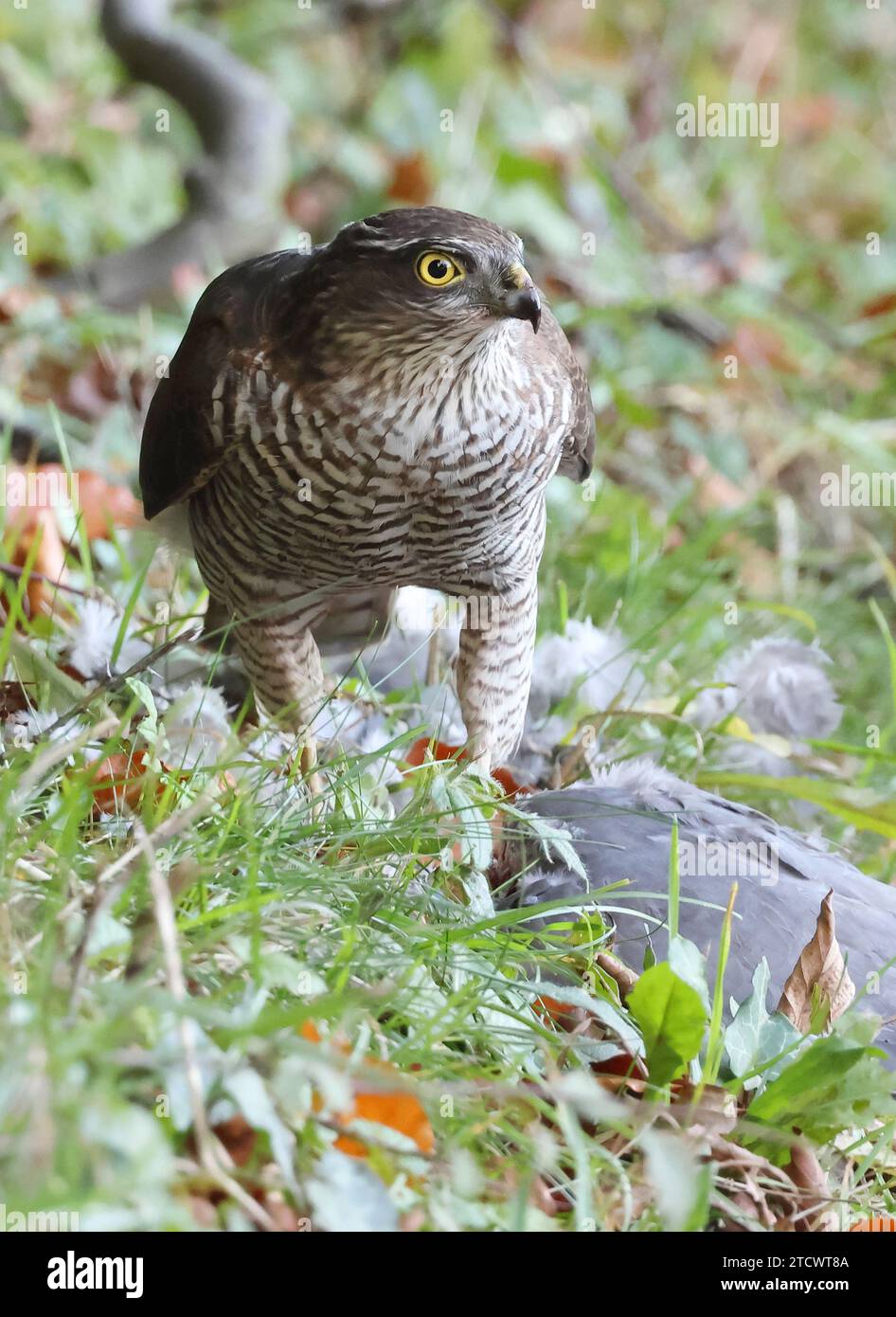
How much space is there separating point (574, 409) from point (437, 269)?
673mm

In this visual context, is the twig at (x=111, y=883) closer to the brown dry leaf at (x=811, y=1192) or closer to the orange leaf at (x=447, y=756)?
the brown dry leaf at (x=811, y=1192)

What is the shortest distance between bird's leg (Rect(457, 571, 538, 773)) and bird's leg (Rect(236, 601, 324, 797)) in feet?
1.19

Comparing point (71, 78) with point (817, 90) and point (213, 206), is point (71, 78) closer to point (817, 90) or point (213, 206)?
point (213, 206)

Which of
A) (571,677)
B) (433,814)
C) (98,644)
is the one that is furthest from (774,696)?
(98,644)

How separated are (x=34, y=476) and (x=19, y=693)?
48.8 inches

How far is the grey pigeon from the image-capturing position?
9.24 feet

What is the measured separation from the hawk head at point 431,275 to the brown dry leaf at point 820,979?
1.28 metres

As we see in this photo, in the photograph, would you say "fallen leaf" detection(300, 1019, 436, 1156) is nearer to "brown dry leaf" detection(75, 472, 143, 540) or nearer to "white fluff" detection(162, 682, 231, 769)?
"white fluff" detection(162, 682, 231, 769)

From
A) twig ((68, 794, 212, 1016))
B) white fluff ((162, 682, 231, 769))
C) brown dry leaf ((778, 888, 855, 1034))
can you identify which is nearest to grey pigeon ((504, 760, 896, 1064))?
brown dry leaf ((778, 888, 855, 1034))

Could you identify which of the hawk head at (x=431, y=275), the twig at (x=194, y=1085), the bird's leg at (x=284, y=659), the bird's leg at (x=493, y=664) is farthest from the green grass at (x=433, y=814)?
the hawk head at (x=431, y=275)

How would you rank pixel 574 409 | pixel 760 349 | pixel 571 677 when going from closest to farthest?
pixel 574 409 < pixel 571 677 < pixel 760 349

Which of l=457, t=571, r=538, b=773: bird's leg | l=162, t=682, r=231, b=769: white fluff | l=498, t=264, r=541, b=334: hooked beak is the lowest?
l=162, t=682, r=231, b=769: white fluff

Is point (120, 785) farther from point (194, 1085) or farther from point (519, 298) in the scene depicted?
point (519, 298)

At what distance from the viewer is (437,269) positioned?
112 inches
